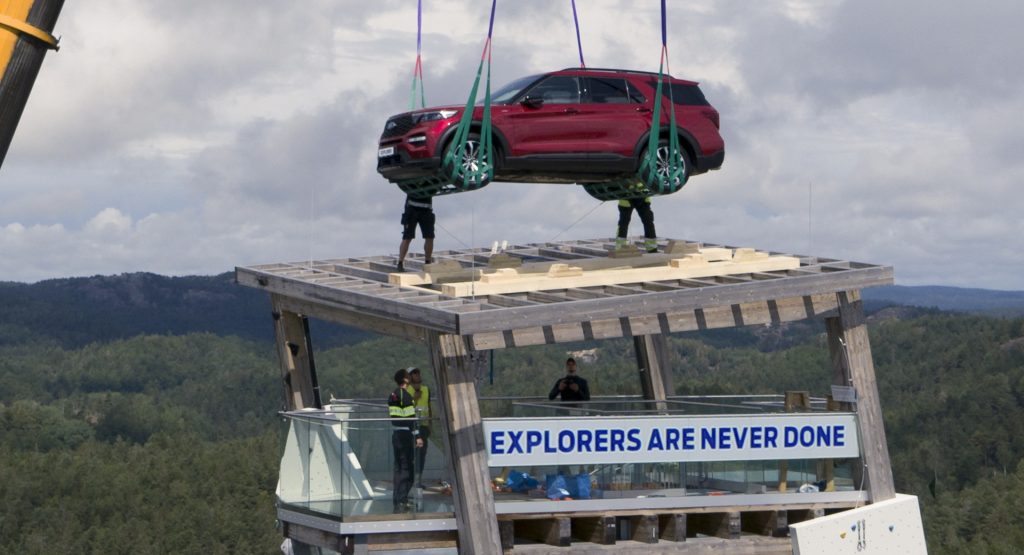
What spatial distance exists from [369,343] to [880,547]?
159m

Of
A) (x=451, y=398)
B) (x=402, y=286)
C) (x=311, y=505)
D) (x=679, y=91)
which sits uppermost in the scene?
(x=679, y=91)

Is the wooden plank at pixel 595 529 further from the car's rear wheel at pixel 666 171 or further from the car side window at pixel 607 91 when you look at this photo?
the car side window at pixel 607 91

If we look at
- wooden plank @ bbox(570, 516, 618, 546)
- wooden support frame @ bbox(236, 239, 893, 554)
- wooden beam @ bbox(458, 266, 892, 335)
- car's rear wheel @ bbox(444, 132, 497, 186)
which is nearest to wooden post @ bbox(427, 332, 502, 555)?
wooden support frame @ bbox(236, 239, 893, 554)

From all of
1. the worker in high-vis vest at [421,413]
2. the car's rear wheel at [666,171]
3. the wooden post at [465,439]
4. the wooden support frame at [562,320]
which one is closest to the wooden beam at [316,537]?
the wooden support frame at [562,320]

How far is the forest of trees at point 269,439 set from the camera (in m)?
93.6

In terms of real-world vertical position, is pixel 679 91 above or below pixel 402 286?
above

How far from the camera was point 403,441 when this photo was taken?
1702 cm

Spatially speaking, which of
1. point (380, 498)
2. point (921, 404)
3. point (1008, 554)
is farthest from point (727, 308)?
point (921, 404)

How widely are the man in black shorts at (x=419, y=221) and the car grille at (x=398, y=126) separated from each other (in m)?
1.00

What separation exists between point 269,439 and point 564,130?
9740 centimetres

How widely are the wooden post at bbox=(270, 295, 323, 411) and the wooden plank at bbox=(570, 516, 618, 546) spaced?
4446mm

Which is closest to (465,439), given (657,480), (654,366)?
(657,480)

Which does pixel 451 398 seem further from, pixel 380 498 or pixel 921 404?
pixel 921 404

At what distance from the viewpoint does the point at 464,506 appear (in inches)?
661
